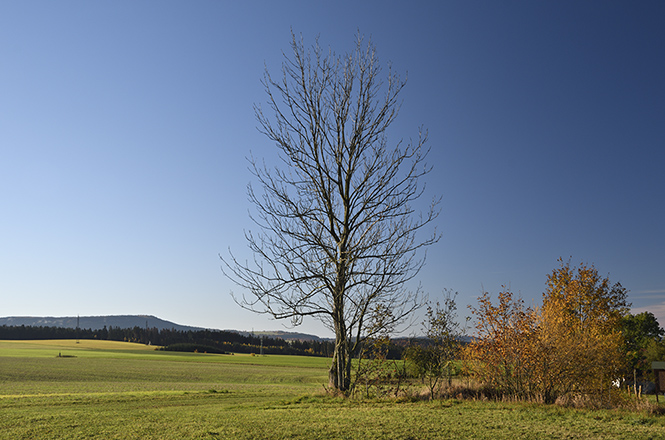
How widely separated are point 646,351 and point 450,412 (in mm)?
56041

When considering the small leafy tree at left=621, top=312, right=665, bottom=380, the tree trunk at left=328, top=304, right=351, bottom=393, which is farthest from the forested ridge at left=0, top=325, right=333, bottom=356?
the tree trunk at left=328, top=304, right=351, bottom=393

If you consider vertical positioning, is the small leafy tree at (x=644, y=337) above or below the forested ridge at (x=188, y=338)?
above

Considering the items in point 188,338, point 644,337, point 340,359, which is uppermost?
point 340,359

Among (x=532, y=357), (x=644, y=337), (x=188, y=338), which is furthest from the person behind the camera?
(x=188, y=338)

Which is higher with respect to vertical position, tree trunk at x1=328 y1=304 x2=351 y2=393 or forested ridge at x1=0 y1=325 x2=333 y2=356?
tree trunk at x1=328 y1=304 x2=351 y2=393

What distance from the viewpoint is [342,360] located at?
45.3ft

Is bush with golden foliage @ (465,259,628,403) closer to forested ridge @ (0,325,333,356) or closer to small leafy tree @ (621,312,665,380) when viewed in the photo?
small leafy tree @ (621,312,665,380)

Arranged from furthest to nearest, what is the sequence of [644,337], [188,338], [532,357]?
[188,338] → [644,337] → [532,357]

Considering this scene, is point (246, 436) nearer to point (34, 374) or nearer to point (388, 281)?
point (388, 281)

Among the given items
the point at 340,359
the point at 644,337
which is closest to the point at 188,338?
the point at 644,337

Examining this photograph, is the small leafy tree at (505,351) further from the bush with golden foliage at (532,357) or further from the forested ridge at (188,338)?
the forested ridge at (188,338)

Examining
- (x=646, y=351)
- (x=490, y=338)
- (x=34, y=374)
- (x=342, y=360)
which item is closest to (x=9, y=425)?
(x=342, y=360)

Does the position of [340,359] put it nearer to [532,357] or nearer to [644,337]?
[532,357]

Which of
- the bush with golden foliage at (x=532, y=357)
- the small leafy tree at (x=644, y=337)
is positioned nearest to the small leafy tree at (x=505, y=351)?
the bush with golden foliage at (x=532, y=357)
